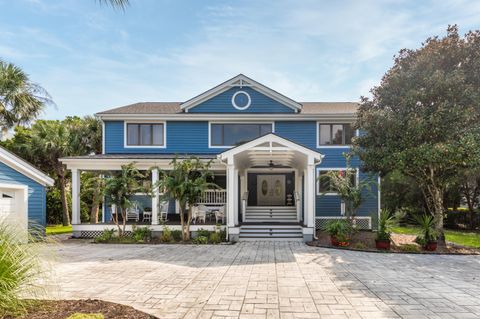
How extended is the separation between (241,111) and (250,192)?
4.63 meters

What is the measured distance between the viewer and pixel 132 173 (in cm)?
1326

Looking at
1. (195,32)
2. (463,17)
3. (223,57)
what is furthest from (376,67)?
(195,32)

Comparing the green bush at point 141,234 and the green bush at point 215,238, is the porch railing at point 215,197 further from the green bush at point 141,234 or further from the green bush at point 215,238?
the green bush at point 141,234

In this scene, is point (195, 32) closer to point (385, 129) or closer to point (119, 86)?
point (119, 86)

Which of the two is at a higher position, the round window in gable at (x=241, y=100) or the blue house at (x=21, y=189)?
the round window in gable at (x=241, y=100)

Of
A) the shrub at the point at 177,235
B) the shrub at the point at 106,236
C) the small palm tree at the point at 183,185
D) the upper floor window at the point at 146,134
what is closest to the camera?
the small palm tree at the point at 183,185

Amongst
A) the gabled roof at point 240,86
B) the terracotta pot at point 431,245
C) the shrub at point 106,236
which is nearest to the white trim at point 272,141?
the terracotta pot at point 431,245

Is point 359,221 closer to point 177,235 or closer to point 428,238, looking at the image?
point 428,238

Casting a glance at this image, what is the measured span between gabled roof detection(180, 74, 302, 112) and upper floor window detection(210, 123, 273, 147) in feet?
5.07

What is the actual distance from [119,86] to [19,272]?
47.5 ft

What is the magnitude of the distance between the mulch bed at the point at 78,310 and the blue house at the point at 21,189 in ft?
28.0

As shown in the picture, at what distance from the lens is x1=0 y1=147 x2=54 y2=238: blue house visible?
1206cm

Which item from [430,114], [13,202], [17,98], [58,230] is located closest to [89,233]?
[13,202]

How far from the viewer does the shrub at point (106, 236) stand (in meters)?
12.8
